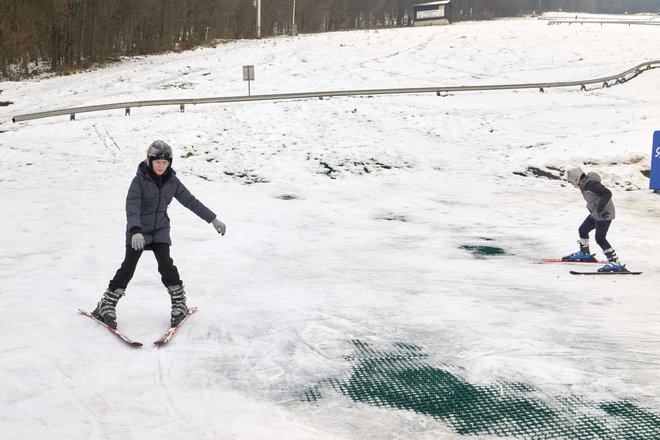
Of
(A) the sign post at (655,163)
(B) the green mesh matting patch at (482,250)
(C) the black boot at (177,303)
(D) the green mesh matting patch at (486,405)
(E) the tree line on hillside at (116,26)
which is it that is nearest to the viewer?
(D) the green mesh matting patch at (486,405)

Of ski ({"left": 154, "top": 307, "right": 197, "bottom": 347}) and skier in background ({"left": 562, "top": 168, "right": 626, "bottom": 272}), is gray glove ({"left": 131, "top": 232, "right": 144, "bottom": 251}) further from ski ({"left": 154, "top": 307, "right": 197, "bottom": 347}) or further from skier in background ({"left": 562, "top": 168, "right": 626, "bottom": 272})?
skier in background ({"left": 562, "top": 168, "right": 626, "bottom": 272})

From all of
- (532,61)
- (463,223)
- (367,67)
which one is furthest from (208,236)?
(532,61)

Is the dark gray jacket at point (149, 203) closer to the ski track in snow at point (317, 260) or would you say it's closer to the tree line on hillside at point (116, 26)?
the ski track in snow at point (317, 260)

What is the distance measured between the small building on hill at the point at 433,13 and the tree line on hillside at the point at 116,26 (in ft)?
45.8

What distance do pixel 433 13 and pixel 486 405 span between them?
63.6 m

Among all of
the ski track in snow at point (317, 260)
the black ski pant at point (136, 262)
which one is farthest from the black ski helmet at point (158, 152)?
the ski track in snow at point (317, 260)

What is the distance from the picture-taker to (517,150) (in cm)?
1884

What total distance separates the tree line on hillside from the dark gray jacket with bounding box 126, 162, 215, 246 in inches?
1461

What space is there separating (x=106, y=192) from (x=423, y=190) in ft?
27.7

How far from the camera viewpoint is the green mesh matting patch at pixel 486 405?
4.25 m

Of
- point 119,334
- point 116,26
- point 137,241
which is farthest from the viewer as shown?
point 116,26

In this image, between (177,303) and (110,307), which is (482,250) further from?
(110,307)

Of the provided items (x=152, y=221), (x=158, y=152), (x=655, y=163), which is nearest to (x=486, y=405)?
(x=152, y=221)

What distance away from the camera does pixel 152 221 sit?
222 inches
